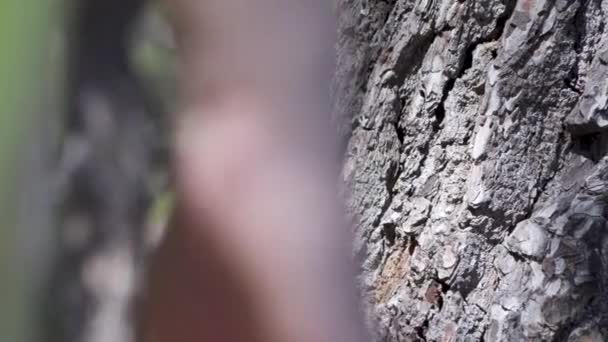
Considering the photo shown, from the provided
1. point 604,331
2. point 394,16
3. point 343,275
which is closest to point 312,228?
point 343,275

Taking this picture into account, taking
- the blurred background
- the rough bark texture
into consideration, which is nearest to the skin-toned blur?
the blurred background

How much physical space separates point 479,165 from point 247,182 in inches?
22.0

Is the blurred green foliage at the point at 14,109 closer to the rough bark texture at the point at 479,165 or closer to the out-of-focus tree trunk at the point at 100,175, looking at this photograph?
the out-of-focus tree trunk at the point at 100,175

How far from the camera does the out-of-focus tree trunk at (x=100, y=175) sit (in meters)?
0.23

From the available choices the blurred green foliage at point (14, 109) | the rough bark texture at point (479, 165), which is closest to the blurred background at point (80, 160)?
the blurred green foliage at point (14, 109)

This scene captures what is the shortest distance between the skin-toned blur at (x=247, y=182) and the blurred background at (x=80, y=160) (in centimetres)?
1

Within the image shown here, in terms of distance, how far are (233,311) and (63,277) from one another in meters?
0.07

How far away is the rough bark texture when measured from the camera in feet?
2.32

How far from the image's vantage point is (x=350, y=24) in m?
0.81

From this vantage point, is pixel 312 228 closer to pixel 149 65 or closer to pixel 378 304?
pixel 149 65

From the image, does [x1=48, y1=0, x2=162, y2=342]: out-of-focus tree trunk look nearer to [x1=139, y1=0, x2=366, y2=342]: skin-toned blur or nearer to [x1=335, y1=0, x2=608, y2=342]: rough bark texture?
[x1=139, y1=0, x2=366, y2=342]: skin-toned blur

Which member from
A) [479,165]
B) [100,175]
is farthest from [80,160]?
[479,165]

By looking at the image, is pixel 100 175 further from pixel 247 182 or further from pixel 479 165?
pixel 479 165

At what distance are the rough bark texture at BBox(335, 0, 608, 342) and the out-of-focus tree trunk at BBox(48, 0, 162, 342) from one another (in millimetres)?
474
